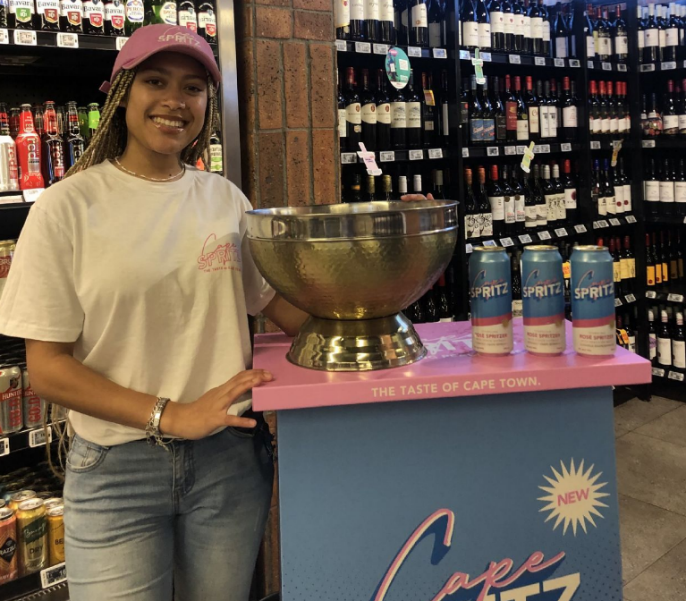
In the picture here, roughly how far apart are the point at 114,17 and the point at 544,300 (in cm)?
149

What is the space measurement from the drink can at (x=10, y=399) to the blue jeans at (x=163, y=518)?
774mm

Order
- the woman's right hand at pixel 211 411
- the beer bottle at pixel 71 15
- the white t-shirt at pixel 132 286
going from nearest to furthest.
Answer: the woman's right hand at pixel 211 411 → the white t-shirt at pixel 132 286 → the beer bottle at pixel 71 15

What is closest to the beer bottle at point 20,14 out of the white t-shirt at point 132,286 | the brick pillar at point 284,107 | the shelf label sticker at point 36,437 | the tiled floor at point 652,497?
the brick pillar at point 284,107

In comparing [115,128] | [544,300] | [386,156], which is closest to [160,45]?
[115,128]

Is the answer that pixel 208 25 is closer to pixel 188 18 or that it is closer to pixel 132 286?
pixel 188 18

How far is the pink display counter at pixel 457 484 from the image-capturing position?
0.98 meters

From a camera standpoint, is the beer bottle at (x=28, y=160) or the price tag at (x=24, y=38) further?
the beer bottle at (x=28, y=160)

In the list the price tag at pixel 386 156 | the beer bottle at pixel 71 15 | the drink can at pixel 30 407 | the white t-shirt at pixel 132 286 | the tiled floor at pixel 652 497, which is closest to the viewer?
the white t-shirt at pixel 132 286

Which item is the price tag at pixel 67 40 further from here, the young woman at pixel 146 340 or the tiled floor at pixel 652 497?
the tiled floor at pixel 652 497

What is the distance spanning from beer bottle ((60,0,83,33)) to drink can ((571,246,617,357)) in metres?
1.51

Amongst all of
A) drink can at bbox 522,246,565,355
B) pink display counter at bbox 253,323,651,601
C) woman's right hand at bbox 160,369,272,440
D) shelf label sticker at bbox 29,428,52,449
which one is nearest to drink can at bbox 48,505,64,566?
shelf label sticker at bbox 29,428,52,449

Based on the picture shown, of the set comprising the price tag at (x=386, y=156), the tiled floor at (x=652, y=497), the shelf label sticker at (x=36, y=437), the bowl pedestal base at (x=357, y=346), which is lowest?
the tiled floor at (x=652, y=497)

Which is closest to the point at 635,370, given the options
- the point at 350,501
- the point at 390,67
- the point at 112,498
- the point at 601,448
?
the point at 601,448

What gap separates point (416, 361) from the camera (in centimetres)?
104
